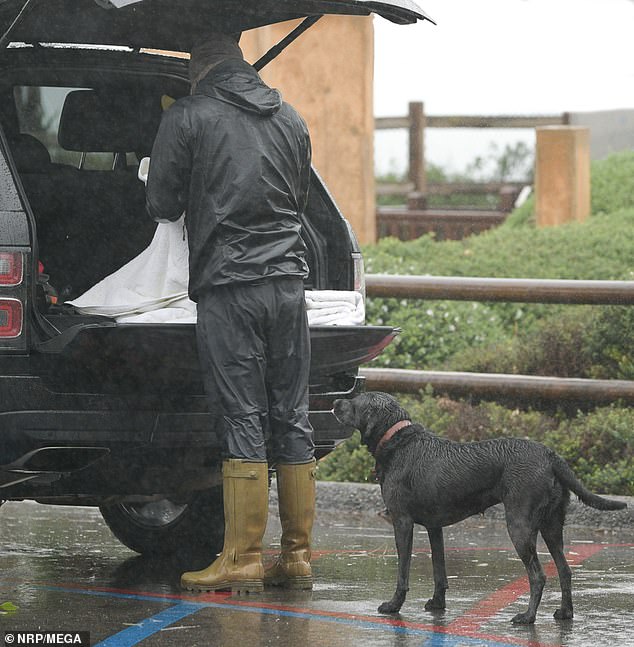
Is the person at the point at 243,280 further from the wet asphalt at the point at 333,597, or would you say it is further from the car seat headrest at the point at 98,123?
the car seat headrest at the point at 98,123

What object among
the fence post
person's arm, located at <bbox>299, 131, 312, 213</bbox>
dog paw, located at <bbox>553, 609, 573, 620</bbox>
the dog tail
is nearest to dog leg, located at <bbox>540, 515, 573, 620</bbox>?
dog paw, located at <bbox>553, 609, 573, 620</bbox>

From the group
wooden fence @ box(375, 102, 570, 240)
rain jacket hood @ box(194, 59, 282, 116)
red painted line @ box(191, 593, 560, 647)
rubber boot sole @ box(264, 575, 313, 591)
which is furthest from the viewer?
wooden fence @ box(375, 102, 570, 240)

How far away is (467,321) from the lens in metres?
10.5

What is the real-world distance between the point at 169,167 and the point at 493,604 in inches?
81.6

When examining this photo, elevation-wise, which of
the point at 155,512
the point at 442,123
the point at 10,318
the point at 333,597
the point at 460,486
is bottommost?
the point at 333,597

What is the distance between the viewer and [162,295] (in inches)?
256

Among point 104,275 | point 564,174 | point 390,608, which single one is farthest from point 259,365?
point 564,174

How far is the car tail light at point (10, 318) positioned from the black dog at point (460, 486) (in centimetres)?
126

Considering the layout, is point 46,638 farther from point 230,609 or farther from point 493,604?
point 493,604

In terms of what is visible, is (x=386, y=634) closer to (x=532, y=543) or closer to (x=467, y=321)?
(x=532, y=543)

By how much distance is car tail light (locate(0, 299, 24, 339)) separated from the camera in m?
5.84

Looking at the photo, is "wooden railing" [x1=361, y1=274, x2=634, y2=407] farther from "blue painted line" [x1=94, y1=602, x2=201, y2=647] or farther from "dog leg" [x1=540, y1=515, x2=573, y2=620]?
"blue painted line" [x1=94, y1=602, x2=201, y2=647]

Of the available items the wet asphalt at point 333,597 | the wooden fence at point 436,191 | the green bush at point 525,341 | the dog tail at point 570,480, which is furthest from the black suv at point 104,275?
the wooden fence at point 436,191

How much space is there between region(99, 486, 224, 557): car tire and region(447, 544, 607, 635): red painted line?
1.37m
